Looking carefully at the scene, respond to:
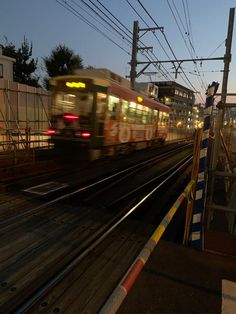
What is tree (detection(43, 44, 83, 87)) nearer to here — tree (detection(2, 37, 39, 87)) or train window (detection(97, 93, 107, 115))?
tree (detection(2, 37, 39, 87))

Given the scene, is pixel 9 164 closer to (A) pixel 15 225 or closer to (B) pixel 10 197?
(B) pixel 10 197

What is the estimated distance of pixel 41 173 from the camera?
32.0 ft

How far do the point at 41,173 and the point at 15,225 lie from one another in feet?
15.7

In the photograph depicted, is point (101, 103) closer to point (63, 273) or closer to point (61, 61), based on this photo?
point (63, 273)

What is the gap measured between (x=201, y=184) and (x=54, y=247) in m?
2.80

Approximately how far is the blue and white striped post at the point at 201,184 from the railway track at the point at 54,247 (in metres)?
1.00

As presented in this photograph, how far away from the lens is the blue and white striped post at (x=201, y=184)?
4648 mm

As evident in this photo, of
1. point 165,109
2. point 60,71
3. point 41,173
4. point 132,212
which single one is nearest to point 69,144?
point 41,173

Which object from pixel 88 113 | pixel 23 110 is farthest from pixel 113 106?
pixel 23 110

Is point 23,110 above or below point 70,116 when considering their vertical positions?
above

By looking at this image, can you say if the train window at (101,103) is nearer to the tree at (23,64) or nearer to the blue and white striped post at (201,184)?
the blue and white striped post at (201,184)

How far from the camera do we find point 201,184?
4750 mm

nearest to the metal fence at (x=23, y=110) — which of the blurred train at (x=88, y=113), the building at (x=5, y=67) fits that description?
the blurred train at (x=88, y=113)

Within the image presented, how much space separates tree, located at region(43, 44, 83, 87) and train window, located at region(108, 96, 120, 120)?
3139 cm
